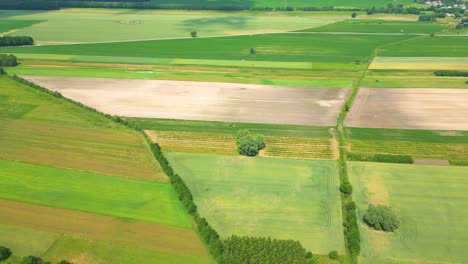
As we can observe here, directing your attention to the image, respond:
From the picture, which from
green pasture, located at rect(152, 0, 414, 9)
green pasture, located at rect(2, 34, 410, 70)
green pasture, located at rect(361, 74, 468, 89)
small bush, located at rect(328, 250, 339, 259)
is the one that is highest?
green pasture, located at rect(152, 0, 414, 9)

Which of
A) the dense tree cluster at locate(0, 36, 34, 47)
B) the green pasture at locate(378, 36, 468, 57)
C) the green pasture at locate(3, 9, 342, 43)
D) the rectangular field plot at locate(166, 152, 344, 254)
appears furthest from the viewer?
the green pasture at locate(3, 9, 342, 43)

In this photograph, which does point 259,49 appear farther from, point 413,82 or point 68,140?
point 68,140

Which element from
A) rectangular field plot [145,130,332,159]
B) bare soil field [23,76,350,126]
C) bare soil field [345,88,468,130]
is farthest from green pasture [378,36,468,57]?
rectangular field plot [145,130,332,159]

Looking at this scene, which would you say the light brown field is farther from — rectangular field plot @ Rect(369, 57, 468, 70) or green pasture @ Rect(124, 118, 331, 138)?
rectangular field plot @ Rect(369, 57, 468, 70)

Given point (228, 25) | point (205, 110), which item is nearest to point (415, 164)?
point (205, 110)

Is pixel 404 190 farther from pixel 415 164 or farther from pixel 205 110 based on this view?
pixel 205 110

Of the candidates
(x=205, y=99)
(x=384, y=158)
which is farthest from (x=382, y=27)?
(x=384, y=158)
